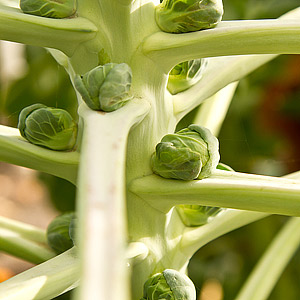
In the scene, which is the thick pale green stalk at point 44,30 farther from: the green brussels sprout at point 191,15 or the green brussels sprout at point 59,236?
the green brussels sprout at point 59,236

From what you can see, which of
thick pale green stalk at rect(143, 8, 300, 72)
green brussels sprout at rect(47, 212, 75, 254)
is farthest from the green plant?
green brussels sprout at rect(47, 212, 75, 254)

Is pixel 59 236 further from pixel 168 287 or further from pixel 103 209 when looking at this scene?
pixel 103 209

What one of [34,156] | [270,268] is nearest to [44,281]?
[34,156]

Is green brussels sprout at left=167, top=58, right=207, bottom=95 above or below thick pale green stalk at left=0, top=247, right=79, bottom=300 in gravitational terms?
above

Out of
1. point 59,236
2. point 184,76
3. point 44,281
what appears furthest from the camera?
point 59,236

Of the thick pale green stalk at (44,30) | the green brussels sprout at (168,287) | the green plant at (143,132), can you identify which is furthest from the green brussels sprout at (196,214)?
the thick pale green stalk at (44,30)

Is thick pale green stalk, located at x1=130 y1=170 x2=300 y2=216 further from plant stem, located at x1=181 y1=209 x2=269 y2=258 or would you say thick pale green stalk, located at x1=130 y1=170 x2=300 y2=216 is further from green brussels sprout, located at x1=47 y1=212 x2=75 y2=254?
green brussels sprout, located at x1=47 y1=212 x2=75 y2=254
